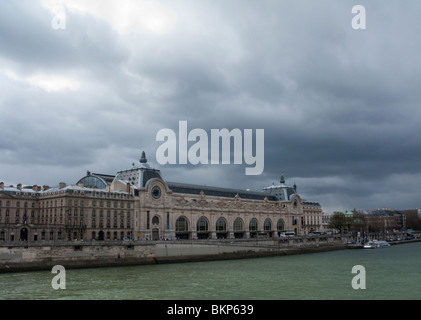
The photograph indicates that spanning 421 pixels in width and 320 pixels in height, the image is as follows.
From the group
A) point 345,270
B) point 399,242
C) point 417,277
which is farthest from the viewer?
point 399,242

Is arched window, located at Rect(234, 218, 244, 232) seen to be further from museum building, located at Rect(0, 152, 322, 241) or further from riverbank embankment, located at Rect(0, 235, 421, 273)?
riverbank embankment, located at Rect(0, 235, 421, 273)

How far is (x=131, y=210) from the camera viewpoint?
95125 mm

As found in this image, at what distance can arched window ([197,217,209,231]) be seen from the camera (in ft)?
362

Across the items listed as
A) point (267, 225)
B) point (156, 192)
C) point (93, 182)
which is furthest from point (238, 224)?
point (93, 182)

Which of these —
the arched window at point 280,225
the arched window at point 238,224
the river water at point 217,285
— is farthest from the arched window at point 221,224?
the river water at point 217,285

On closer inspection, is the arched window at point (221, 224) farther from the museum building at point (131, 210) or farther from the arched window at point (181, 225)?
the arched window at point (181, 225)

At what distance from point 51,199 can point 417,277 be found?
66854 millimetres

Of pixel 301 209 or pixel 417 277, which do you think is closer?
pixel 417 277

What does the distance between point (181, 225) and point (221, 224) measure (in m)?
15.1

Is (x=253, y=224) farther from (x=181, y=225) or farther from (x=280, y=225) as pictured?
(x=181, y=225)
